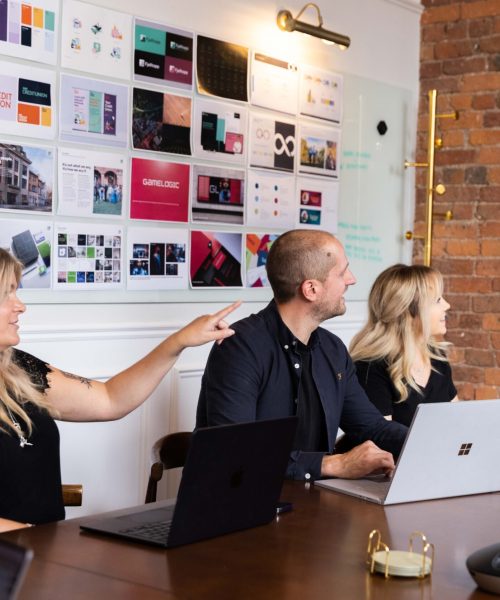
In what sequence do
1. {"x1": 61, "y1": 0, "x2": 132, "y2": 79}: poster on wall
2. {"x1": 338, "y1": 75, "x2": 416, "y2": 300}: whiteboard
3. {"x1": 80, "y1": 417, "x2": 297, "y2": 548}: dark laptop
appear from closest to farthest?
1. {"x1": 80, "y1": 417, "x2": 297, "y2": 548}: dark laptop
2. {"x1": 61, "y1": 0, "x2": 132, "y2": 79}: poster on wall
3. {"x1": 338, "y1": 75, "x2": 416, "y2": 300}: whiteboard

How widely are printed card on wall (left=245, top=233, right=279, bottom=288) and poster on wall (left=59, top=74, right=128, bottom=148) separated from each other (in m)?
0.86

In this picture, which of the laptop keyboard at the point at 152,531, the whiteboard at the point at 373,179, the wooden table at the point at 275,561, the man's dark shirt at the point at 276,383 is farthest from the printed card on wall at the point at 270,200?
the laptop keyboard at the point at 152,531

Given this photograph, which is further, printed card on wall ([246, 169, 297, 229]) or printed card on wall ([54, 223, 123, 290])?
printed card on wall ([246, 169, 297, 229])

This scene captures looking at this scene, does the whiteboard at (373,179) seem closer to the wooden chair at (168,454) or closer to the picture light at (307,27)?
the picture light at (307,27)

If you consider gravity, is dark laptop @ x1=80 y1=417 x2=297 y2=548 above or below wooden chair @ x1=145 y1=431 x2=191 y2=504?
above

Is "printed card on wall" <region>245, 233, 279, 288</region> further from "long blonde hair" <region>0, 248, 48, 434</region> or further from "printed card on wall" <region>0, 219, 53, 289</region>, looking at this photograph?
"long blonde hair" <region>0, 248, 48, 434</region>

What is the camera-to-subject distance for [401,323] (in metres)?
3.83

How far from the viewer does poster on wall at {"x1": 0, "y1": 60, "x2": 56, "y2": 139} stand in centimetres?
349

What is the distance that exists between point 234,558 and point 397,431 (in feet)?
4.19

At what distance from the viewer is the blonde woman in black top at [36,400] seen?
8.18ft

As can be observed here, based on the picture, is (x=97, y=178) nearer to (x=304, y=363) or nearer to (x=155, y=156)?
(x=155, y=156)

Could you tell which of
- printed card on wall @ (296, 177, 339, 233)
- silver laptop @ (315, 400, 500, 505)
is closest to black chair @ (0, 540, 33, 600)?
silver laptop @ (315, 400, 500, 505)

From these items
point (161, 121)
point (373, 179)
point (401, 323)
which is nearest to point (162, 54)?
point (161, 121)

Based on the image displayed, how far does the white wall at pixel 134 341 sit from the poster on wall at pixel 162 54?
6cm
